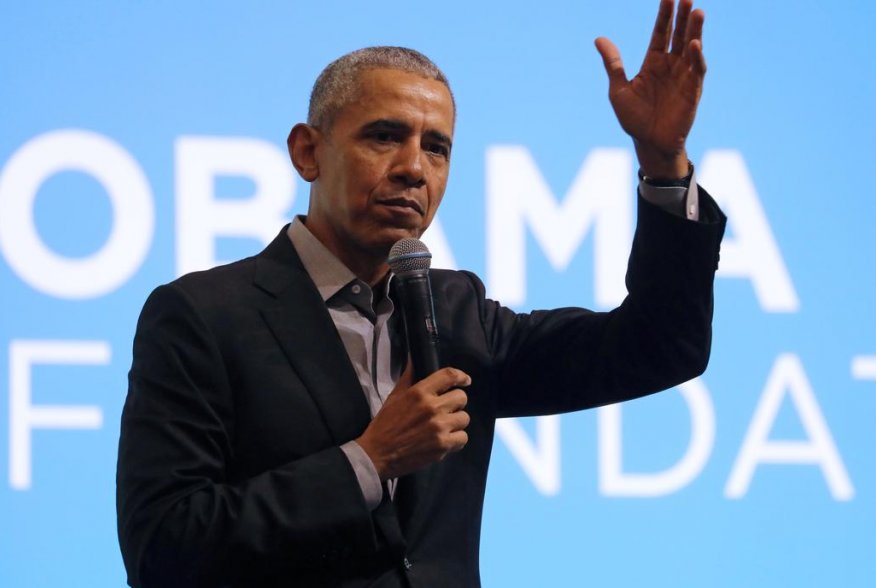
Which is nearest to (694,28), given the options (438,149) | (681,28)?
(681,28)

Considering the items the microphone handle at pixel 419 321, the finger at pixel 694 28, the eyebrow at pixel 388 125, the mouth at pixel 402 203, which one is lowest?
the microphone handle at pixel 419 321

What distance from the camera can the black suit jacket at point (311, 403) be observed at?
5.36 feet

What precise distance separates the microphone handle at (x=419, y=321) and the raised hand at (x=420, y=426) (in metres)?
0.03

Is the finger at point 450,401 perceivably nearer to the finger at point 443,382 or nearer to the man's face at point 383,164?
the finger at point 443,382

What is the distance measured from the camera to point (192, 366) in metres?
1.72

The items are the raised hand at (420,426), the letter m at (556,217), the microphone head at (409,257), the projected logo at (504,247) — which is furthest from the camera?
the letter m at (556,217)

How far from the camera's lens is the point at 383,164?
1.90m

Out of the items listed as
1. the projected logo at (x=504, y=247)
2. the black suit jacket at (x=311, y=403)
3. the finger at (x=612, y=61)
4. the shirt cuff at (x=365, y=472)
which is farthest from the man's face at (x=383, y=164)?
the projected logo at (x=504, y=247)

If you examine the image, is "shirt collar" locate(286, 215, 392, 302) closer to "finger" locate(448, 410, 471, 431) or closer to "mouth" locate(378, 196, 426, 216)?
"mouth" locate(378, 196, 426, 216)

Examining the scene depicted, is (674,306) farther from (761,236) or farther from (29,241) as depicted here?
(29,241)

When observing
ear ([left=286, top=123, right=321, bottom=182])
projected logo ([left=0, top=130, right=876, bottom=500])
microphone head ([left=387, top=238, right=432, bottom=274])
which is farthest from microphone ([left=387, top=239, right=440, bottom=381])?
projected logo ([left=0, top=130, right=876, bottom=500])

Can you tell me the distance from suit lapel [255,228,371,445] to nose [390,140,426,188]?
22 centimetres

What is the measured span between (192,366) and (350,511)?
12.5 inches

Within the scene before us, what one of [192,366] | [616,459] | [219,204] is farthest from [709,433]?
[192,366]
